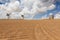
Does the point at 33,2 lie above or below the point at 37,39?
above

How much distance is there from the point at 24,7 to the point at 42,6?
0.98 feet

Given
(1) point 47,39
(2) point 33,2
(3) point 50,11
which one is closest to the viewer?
(1) point 47,39

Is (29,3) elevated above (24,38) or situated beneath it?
elevated above

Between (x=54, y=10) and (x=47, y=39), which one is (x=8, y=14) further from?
(x=47, y=39)

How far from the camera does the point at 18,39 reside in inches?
11.4

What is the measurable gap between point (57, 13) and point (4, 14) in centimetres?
87

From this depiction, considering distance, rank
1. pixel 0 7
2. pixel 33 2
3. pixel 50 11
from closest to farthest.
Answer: pixel 0 7
pixel 33 2
pixel 50 11

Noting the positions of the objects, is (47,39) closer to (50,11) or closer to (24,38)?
(24,38)

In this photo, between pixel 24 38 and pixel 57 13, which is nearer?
pixel 24 38

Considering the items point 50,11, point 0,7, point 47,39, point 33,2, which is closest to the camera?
point 47,39

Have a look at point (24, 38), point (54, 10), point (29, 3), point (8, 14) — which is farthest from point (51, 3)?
point (24, 38)

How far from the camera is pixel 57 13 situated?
2496 mm

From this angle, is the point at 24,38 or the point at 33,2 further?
the point at 33,2

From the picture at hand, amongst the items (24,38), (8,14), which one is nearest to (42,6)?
(8,14)
